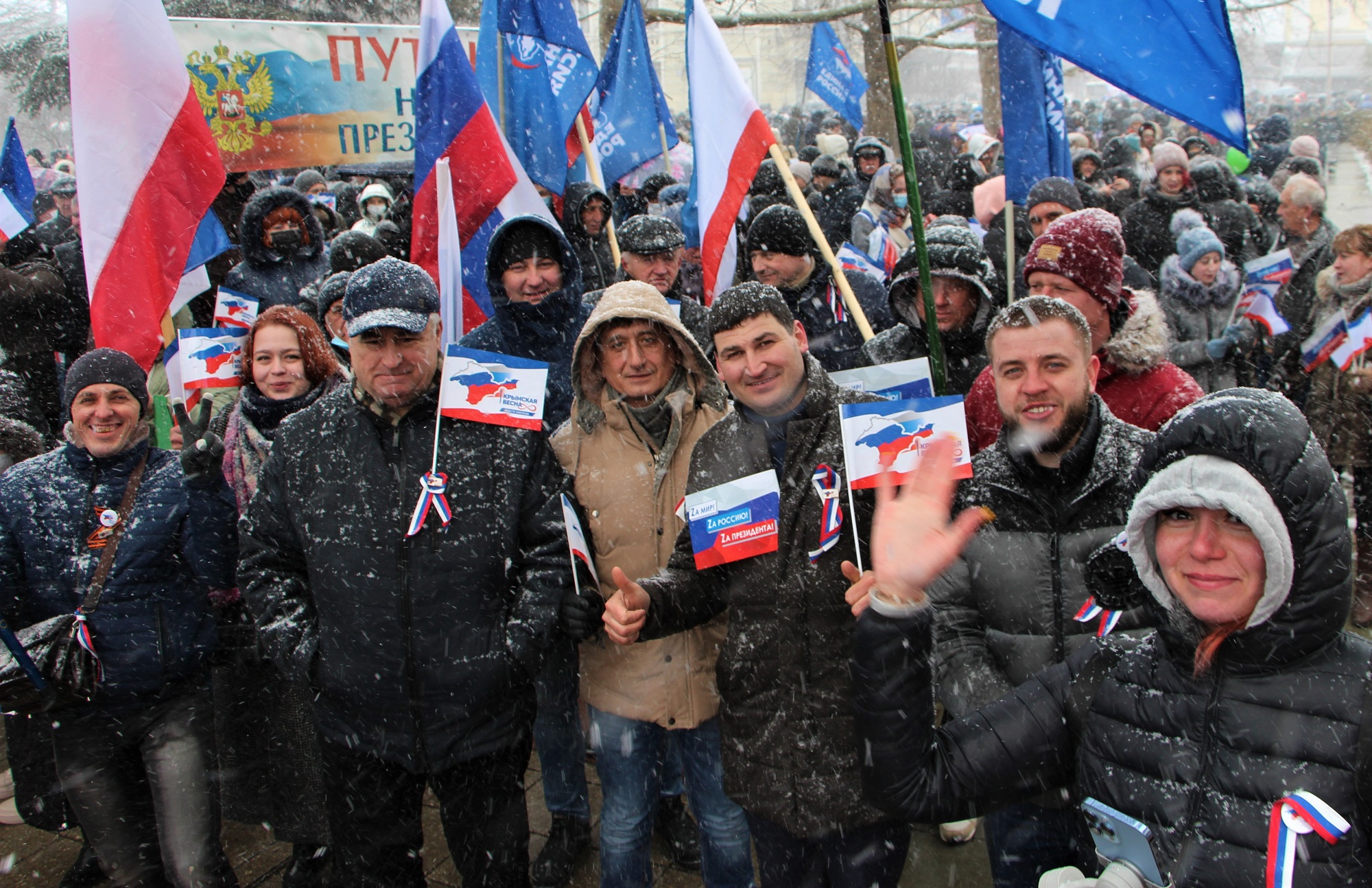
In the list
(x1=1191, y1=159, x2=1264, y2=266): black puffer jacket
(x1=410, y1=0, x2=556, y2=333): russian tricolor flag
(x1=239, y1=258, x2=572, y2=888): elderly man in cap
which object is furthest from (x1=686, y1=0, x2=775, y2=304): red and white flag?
(x1=1191, y1=159, x2=1264, y2=266): black puffer jacket

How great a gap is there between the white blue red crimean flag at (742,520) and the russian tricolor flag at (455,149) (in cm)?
229

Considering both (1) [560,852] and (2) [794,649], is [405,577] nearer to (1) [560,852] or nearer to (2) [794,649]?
(2) [794,649]

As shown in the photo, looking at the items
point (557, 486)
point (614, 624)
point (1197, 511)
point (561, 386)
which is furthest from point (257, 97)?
point (1197, 511)

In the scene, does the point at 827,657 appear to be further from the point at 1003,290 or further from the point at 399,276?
the point at 1003,290

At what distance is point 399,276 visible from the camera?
2848 millimetres

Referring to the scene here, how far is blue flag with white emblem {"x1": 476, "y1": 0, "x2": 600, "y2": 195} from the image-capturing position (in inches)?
202

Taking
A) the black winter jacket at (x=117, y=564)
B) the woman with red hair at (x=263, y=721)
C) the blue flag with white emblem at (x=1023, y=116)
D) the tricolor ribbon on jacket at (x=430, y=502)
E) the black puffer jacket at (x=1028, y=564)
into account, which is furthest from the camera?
the blue flag with white emblem at (x=1023, y=116)

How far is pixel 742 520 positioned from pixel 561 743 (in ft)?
5.04

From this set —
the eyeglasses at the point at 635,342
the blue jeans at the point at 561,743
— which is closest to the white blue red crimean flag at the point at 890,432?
the eyeglasses at the point at 635,342

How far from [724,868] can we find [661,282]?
109 inches

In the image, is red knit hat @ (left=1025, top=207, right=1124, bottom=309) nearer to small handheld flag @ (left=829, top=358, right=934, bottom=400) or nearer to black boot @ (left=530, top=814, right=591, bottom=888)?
small handheld flag @ (left=829, top=358, right=934, bottom=400)

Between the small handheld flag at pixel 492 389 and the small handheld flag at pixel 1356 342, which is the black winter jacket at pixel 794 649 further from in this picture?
the small handheld flag at pixel 1356 342

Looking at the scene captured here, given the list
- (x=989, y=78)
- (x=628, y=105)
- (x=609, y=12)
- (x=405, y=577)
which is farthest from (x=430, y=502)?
(x=989, y=78)

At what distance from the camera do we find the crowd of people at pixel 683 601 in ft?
5.13
